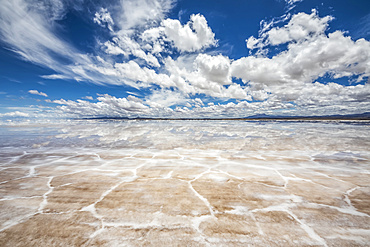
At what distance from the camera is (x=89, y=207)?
10.9 ft

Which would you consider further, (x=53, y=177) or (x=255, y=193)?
(x=53, y=177)

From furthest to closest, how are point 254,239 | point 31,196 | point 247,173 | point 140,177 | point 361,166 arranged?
point 361,166
point 247,173
point 140,177
point 31,196
point 254,239

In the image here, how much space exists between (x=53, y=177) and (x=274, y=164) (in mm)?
8574

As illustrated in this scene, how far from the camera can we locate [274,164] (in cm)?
649

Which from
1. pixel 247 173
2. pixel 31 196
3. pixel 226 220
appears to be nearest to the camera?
pixel 226 220

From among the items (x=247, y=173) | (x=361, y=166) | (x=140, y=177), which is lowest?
(x=361, y=166)

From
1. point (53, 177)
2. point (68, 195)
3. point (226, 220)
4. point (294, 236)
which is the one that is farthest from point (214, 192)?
point (53, 177)

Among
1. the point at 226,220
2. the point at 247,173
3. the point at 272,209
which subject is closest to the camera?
the point at 226,220

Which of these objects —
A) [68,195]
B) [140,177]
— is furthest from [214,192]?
[68,195]

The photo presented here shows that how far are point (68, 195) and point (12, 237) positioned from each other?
54.9 inches

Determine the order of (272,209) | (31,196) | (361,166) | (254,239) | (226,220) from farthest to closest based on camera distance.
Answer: (361,166)
(31,196)
(272,209)
(226,220)
(254,239)

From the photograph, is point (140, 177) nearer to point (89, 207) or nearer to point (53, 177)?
point (89, 207)

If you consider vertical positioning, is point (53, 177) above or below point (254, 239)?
above

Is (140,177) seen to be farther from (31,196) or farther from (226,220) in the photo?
(226,220)
